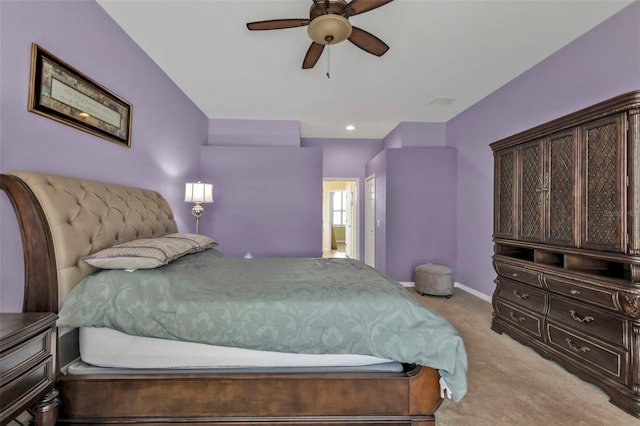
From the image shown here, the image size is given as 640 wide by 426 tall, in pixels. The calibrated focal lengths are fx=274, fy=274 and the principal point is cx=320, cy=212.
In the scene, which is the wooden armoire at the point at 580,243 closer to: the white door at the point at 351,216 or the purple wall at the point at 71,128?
the purple wall at the point at 71,128

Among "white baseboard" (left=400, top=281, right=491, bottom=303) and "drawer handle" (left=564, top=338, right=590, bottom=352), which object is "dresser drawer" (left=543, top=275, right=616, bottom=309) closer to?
"drawer handle" (left=564, top=338, right=590, bottom=352)

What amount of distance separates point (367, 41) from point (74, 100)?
211 centimetres

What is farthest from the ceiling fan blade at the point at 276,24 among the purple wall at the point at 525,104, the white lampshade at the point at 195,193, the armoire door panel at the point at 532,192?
the purple wall at the point at 525,104

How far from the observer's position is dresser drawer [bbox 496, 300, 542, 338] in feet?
7.64

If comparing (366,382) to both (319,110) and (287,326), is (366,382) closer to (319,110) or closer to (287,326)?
(287,326)

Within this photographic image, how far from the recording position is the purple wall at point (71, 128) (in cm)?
147

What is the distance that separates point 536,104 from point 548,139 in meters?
1.03

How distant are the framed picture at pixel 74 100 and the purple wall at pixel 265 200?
1.98 metres

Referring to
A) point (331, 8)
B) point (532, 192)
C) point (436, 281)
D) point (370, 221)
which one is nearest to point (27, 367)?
point (331, 8)

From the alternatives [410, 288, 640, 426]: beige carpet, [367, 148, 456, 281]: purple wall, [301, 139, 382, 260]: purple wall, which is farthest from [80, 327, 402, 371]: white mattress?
[301, 139, 382, 260]: purple wall

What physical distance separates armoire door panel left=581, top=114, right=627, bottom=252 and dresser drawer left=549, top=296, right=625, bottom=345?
45cm

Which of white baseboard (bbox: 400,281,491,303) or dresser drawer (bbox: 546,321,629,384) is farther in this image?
white baseboard (bbox: 400,281,491,303)

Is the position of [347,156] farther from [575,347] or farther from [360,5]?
[575,347]

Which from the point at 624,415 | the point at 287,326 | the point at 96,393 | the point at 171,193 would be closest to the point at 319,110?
the point at 171,193
